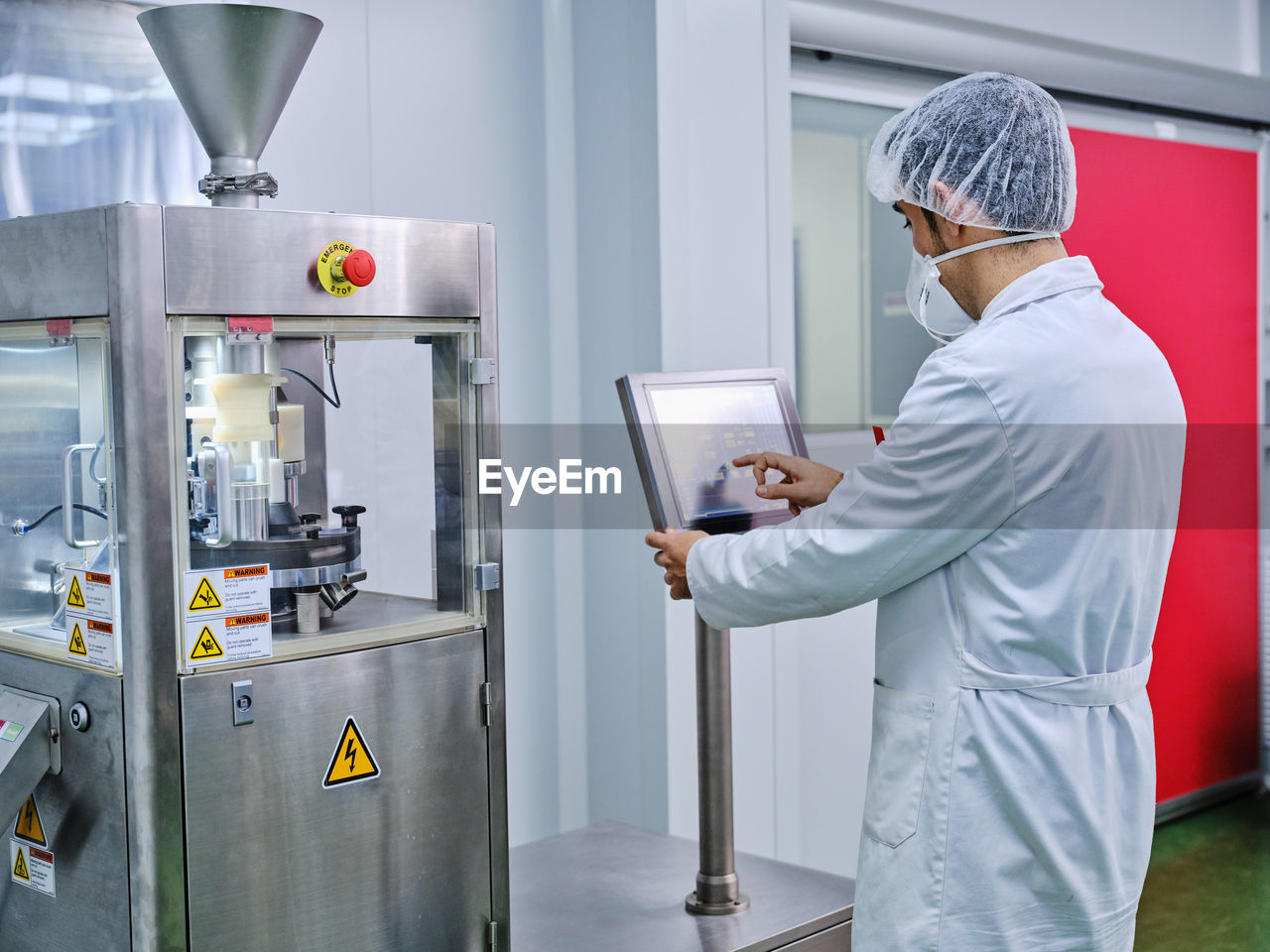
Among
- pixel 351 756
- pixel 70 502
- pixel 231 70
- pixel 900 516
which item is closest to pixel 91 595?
pixel 70 502

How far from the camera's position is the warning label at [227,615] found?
1632mm

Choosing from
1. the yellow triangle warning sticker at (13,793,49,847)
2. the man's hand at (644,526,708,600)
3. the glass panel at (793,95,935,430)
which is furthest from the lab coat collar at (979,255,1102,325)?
the glass panel at (793,95,935,430)

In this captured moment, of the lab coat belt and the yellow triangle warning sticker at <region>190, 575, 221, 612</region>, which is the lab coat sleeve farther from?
the yellow triangle warning sticker at <region>190, 575, 221, 612</region>

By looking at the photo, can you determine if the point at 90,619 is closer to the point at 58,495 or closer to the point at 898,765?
the point at 58,495

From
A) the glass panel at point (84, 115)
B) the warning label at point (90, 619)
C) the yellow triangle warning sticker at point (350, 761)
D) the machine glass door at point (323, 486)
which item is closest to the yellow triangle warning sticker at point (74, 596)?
the warning label at point (90, 619)

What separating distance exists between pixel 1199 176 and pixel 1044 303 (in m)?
3.10

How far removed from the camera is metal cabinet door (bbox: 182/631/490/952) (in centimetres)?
165

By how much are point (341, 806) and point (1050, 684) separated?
0.94 metres

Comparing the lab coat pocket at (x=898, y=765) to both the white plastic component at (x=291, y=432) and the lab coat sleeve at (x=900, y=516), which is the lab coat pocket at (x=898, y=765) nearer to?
the lab coat sleeve at (x=900, y=516)

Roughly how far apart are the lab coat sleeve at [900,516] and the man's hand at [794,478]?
23cm

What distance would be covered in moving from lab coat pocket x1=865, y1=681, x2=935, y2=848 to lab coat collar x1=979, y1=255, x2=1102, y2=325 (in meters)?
0.49

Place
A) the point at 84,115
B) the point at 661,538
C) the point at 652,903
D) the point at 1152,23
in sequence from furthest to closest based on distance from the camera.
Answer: the point at 1152,23 < the point at 652,903 < the point at 84,115 < the point at 661,538

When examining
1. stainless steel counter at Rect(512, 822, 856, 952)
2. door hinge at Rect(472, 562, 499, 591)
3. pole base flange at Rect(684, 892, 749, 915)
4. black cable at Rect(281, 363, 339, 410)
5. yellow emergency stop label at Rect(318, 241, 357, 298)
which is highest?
yellow emergency stop label at Rect(318, 241, 357, 298)

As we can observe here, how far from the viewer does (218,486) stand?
1677mm
